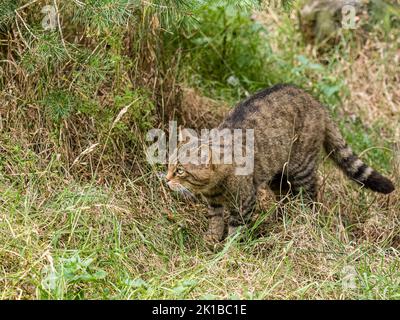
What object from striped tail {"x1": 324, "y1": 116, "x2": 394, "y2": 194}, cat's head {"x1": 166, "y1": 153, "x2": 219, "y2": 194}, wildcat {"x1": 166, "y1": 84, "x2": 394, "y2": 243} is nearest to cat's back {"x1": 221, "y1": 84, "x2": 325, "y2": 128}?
wildcat {"x1": 166, "y1": 84, "x2": 394, "y2": 243}

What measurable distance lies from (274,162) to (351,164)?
0.58 meters

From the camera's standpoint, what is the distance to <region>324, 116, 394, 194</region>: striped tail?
208 inches

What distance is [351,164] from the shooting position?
5500 mm

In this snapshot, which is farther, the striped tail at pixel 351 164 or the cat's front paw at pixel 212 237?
the striped tail at pixel 351 164

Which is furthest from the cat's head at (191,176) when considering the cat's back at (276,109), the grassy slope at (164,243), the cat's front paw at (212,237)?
the cat's back at (276,109)

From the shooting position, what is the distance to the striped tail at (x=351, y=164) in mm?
5277

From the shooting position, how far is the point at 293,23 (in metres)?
7.92

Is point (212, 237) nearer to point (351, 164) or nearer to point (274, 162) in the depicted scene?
point (274, 162)

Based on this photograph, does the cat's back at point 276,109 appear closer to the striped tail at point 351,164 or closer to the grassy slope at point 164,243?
the striped tail at point 351,164

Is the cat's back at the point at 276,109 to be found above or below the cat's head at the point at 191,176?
above

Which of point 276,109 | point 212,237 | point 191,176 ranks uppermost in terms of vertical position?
point 276,109

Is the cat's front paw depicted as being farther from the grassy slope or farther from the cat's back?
the cat's back

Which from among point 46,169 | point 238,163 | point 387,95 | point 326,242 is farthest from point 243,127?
point 387,95

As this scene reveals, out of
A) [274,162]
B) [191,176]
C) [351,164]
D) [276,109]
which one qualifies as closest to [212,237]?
[191,176]
